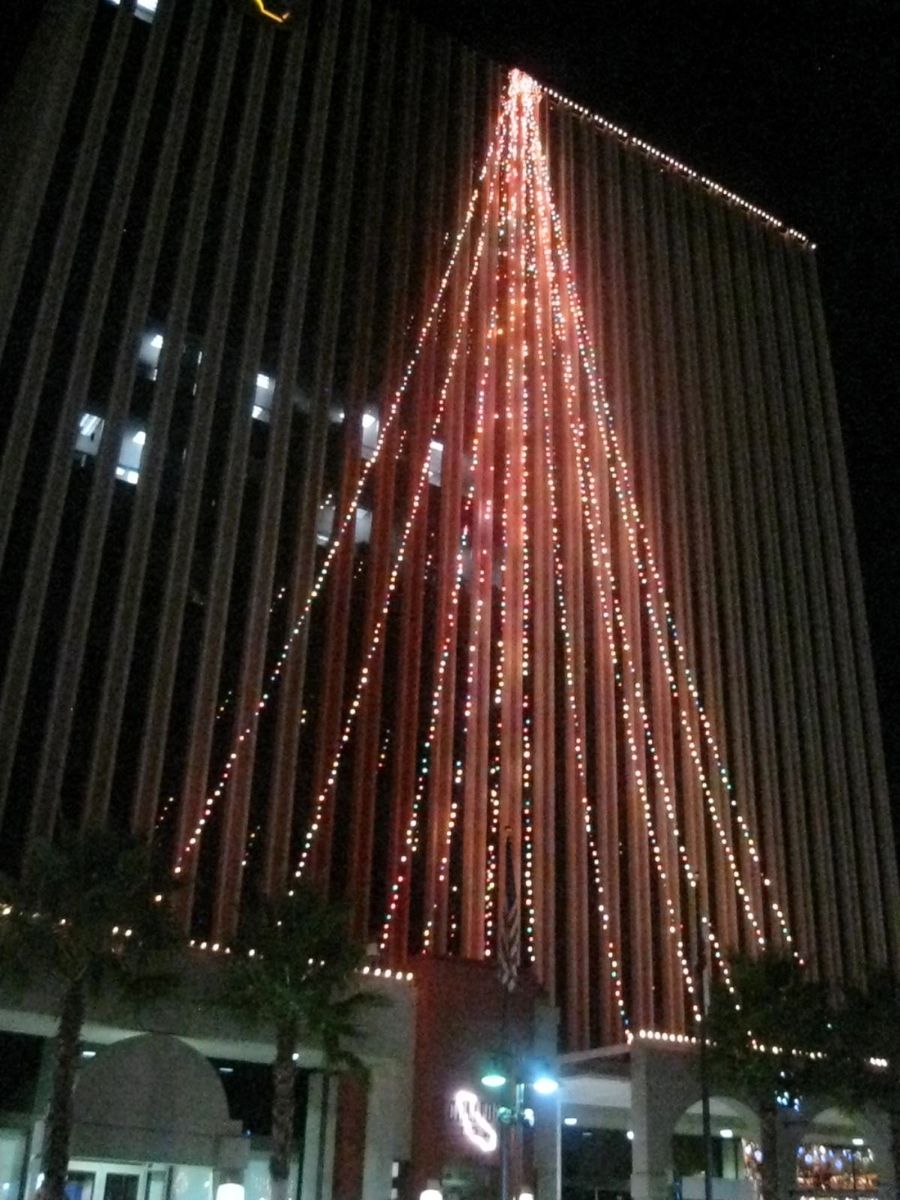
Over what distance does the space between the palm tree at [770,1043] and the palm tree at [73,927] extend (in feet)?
58.5

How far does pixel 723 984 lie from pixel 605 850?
1028 centimetres

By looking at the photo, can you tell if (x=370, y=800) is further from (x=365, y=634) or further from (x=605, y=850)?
(x=605, y=850)

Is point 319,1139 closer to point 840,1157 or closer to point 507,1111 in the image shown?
point 507,1111

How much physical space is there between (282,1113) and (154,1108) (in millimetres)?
3547

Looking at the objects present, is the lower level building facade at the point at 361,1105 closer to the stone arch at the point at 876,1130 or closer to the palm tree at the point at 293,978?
the stone arch at the point at 876,1130

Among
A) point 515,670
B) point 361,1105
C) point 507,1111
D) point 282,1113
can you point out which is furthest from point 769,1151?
point 515,670

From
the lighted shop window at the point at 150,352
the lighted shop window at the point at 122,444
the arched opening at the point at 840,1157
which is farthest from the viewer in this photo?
the lighted shop window at the point at 150,352

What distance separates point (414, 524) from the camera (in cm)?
4838

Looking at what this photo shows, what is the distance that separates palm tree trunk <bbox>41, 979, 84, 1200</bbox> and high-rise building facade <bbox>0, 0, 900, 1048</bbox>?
32.4ft

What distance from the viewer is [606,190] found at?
60.4m

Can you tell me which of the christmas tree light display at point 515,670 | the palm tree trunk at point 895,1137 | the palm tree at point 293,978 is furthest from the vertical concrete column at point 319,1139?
the palm tree trunk at point 895,1137

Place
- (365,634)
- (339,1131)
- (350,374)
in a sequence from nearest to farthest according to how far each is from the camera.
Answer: (339,1131), (365,634), (350,374)

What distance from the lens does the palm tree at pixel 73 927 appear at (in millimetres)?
27953

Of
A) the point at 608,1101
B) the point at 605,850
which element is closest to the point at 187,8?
the point at 605,850
